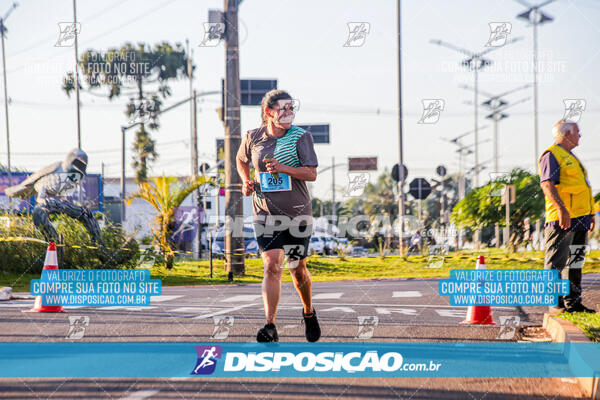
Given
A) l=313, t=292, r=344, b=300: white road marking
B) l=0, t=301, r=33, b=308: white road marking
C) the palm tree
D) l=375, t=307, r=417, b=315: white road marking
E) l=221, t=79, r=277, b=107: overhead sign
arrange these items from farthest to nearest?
the palm tree → l=221, t=79, r=277, b=107: overhead sign → l=313, t=292, r=344, b=300: white road marking → l=0, t=301, r=33, b=308: white road marking → l=375, t=307, r=417, b=315: white road marking

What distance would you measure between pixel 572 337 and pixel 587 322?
1089mm

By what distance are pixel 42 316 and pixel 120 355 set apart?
2.88m

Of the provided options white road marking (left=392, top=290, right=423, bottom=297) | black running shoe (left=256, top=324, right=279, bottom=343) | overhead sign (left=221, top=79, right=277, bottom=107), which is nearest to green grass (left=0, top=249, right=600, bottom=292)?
overhead sign (left=221, top=79, right=277, bottom=107)

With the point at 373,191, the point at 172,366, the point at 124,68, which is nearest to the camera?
the point at 172,366

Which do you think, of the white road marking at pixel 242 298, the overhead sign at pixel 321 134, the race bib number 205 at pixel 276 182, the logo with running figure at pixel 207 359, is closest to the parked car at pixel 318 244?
the overhead sign at pixel 321 134

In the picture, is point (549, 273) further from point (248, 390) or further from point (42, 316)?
point (42, 316)

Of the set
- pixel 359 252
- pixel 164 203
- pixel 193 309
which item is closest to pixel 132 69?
pixel 164 203

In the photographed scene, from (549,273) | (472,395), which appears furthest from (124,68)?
(472,395)

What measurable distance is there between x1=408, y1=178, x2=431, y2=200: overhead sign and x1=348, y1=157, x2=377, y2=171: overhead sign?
8.66 feet

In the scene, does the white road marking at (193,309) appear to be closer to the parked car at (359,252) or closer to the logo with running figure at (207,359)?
the logo with running figure at (207,359)

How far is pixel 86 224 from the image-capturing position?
1540 cm

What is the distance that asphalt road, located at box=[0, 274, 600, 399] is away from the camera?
3.87 m

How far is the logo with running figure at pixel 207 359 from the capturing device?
4371mm

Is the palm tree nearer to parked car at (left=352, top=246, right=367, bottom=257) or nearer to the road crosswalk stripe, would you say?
the road crosswalk stripe
